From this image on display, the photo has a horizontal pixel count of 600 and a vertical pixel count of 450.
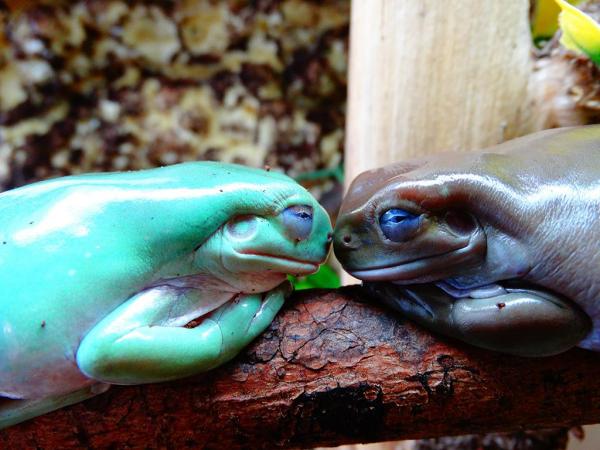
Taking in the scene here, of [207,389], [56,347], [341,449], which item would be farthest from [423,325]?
[341,449]

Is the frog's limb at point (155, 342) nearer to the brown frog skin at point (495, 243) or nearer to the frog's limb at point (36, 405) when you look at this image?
the frog's limb at point (36, 405)

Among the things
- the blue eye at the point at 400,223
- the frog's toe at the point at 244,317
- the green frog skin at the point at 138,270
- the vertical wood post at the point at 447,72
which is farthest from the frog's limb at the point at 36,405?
the vertical wood post at the point at 447,72

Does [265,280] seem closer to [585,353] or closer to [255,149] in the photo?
[585,353]

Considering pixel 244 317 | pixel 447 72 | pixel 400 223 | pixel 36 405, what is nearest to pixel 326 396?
pixel 244 317

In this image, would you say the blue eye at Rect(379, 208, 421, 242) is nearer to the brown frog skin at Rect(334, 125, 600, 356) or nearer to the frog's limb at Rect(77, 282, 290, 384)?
the brown frog skin at Rect(334, 125, 600, 356)

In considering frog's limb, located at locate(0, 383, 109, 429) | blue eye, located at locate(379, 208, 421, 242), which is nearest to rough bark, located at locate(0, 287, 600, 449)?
frog's limb, located at locate(0, 383, 109, 429)

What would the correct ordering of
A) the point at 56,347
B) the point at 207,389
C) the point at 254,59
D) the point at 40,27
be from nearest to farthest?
the point at 56,347 → the point at 207,389 → the point at 40,27 → the point at 254,59
